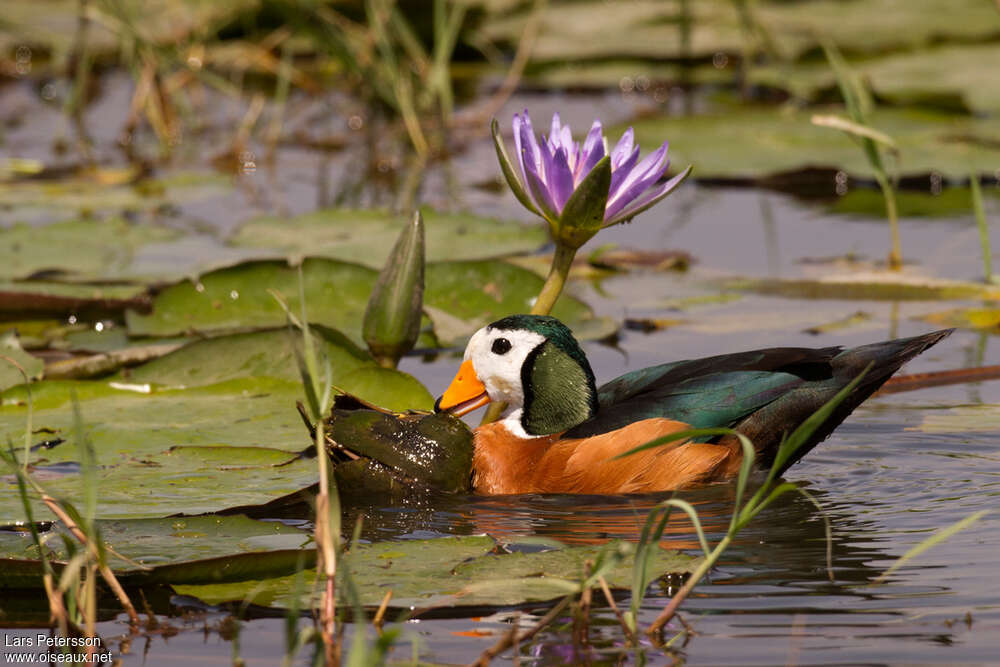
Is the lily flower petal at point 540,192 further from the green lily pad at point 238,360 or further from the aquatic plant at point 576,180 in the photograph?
the green lily pad at point 238,360

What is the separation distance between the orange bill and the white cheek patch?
20 mm

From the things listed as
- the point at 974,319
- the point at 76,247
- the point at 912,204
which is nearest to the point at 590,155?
the point at 974,319

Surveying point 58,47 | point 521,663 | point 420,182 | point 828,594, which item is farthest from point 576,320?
point 58,47

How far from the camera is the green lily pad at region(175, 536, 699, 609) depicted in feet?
9.62

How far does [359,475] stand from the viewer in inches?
155

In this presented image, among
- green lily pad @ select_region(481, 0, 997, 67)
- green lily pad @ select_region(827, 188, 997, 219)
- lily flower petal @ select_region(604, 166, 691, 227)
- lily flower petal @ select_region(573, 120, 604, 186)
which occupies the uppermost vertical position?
green lily pad @ select_region(481, 0, 997, 67)

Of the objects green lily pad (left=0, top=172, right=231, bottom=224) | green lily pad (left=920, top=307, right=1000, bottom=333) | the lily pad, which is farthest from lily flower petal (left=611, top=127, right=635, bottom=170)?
green lily pad (left=0, top=172, right=231, bottom=224)

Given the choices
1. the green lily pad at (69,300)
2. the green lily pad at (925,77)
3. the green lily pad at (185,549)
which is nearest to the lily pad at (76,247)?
the green lily pad at (69,300)

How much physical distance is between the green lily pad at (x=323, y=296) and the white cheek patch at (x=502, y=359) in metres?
0.99

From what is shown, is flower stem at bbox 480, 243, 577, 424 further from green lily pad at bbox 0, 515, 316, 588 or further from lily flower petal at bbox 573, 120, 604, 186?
green lily pad at bbox 0, 515, 316, 588

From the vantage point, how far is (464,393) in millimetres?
4223

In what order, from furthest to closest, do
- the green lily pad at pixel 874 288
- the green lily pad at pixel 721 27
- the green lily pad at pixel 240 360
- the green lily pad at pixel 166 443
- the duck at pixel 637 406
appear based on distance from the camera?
the green lily pad at pixel 721 27
the green lily pad at pixel 874 288
the green lily pad at pixel 240 360
the duck at pixel 637 406
the green lily pad at pixel 166 443

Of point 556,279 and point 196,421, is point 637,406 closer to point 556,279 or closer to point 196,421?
point 556,279

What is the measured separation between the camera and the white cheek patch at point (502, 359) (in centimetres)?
416
